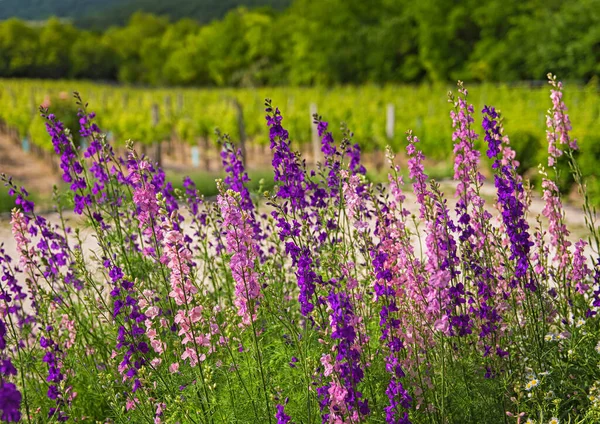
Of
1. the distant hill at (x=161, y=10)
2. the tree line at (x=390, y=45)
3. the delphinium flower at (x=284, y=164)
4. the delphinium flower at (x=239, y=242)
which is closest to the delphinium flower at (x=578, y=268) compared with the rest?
the delphinium flower at (x=284, y=164)

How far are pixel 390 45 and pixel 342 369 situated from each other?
154ft

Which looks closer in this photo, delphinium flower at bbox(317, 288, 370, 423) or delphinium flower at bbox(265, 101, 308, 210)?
delphinium flower at bbox(317, 288, 370, 423)

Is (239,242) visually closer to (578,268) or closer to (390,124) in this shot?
(578,268)

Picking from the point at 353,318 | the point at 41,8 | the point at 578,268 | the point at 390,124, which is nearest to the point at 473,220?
the point at 578,268

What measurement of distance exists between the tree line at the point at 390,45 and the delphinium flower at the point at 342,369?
3498cm

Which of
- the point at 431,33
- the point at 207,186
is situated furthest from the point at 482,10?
the point at 207,186

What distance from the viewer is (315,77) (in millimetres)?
51938

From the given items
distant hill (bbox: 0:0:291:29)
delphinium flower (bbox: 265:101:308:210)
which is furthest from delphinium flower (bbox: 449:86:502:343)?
distant hill (bbox: 0:0:291:29)

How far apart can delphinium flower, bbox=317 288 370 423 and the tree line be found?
35.0 m

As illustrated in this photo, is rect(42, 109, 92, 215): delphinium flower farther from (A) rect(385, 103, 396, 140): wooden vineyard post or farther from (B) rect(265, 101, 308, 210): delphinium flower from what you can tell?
(A) rect(385, 103, 396, 140): wooden vineyard post

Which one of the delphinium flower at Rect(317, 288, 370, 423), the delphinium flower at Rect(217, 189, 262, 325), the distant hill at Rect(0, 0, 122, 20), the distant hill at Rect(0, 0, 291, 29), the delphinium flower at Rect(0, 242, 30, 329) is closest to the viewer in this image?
the delphinium flower at Rect(317, 288, 370, 423)

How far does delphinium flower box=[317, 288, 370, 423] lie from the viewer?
2463 millimetres

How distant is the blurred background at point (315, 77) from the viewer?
1869 centimetres

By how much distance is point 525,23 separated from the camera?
4053 cm
